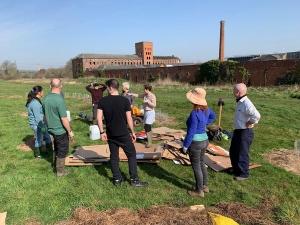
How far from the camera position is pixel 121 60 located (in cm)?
12594

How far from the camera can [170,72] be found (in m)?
61.0

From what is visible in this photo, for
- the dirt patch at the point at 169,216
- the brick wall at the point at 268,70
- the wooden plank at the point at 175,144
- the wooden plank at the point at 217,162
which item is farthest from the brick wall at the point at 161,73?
the dirt patch at the point at 169,216

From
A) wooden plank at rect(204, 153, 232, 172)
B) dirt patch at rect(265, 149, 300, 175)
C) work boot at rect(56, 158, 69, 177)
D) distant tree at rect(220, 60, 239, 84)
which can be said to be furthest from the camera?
distant tree at rect(220, 60, 239, 84)

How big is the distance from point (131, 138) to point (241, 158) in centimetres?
231

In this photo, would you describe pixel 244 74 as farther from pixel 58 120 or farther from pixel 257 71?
pixel 58 120

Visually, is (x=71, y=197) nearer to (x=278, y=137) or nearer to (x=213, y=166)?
(x=213, y=166)

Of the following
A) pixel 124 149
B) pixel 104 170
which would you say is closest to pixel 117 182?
pixel 124 149

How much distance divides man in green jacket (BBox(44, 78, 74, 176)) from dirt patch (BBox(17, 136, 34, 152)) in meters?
2.86

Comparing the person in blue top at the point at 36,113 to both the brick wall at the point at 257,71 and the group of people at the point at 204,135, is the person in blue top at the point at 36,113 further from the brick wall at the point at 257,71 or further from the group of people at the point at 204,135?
the brick wall at the point at 257,71

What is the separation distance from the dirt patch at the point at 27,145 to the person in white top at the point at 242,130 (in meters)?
5.61

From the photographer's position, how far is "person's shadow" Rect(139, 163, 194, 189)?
6602mm

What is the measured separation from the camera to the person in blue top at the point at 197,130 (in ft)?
18.7

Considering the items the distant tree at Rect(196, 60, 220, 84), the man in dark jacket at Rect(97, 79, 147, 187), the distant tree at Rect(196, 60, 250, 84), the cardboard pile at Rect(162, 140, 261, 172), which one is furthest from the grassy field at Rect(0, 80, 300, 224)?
the distant tree at Rect(196, 60, 220, 84)

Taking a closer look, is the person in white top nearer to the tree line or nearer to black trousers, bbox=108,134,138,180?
black trousers, bbox=108,134,138,180
